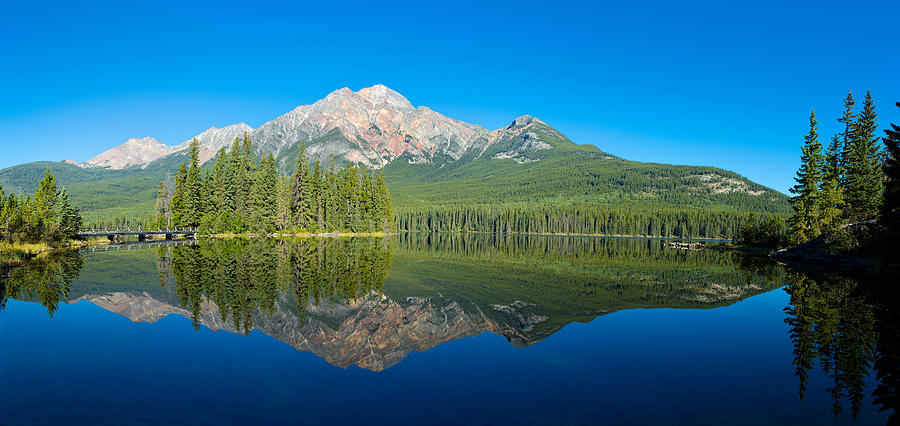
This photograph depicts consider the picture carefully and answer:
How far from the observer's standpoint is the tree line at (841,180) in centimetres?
5350

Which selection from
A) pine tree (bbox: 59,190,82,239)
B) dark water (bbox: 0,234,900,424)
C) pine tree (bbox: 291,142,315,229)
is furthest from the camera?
pine tree (bbox: 291,142,315,229)

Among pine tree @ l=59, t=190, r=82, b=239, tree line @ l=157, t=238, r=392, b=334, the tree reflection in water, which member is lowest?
tree line @ l=157, t=238, r=392, b=334

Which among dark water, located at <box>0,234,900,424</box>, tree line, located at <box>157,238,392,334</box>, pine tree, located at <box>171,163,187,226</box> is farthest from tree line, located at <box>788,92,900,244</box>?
pine tree, located at <box>171,163,187,226</box>

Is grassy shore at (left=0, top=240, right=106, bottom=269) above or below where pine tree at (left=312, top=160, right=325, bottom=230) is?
below

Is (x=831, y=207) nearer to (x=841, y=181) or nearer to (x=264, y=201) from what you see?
(x=841, y=181)

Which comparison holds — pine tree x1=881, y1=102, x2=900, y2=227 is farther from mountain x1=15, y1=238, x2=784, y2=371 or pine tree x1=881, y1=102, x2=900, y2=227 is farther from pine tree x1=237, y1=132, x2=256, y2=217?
pine tree x1=237, y1=132, x2=256, y2=217

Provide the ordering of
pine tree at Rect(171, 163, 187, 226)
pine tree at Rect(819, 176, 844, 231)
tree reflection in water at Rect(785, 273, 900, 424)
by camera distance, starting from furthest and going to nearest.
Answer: pine tree at Rect(171, 163, 187, 226) < pine tree at Rect(819, 176, 844, 231) < tree reflection in water at Rect(785, 273, 900, 424)

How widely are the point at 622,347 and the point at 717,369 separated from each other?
115 inches

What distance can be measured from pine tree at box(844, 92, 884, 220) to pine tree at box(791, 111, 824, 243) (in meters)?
2.95

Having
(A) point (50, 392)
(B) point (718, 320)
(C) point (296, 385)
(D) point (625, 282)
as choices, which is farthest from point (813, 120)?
(A) point (50, 392)

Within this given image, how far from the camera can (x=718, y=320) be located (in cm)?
2012

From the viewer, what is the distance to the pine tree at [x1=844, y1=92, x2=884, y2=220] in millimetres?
52719

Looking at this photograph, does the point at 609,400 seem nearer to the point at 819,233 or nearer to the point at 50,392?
the point at 50,392

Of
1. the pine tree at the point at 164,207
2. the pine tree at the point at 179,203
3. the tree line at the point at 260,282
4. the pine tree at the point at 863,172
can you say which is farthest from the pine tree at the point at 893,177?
the pine tree at the point at 164,207
